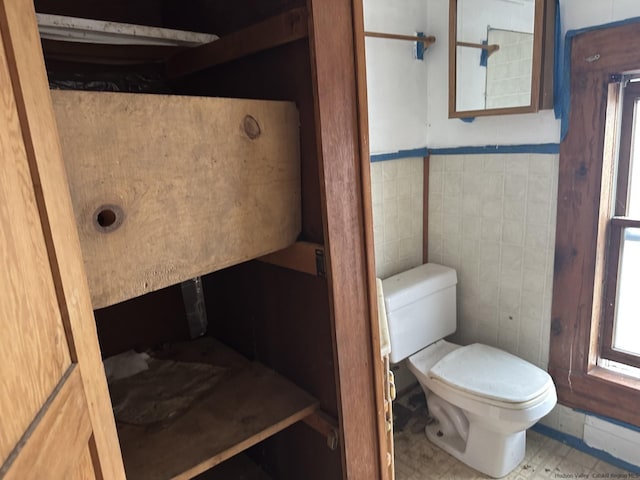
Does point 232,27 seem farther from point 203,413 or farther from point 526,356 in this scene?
point 526,356

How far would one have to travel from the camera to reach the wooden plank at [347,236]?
0.81 meters

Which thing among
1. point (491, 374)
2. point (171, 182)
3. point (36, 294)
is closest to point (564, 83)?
point (491, 374)

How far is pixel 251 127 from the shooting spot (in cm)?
81

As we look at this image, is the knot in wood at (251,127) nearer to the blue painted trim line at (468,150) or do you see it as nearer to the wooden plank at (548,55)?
the blue painted trim line at (468,150)

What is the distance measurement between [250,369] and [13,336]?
0.85m

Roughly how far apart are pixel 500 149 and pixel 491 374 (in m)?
1.02

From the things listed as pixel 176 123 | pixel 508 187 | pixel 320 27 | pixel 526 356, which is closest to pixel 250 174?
pixel 176 123

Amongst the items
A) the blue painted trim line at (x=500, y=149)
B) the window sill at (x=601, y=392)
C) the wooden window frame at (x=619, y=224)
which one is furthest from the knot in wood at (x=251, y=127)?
the window sill at (x=601, y=392)

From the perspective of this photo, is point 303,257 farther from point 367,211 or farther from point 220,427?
point 220,427

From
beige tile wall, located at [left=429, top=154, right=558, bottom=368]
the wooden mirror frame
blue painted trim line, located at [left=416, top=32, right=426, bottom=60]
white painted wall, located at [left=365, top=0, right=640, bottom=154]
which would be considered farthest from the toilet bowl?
blue painted trim line, located at [left=416, top=32, right=426, bottom=60]

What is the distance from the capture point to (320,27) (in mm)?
783

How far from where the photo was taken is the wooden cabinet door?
0.39 metres

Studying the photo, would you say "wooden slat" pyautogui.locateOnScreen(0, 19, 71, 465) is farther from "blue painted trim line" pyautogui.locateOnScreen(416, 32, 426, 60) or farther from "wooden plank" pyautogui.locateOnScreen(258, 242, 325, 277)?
"blue painted trim line" pyautogui.locateOnScreen(416, 32, 426, 60)

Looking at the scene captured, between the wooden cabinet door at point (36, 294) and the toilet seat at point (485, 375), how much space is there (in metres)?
1.59
